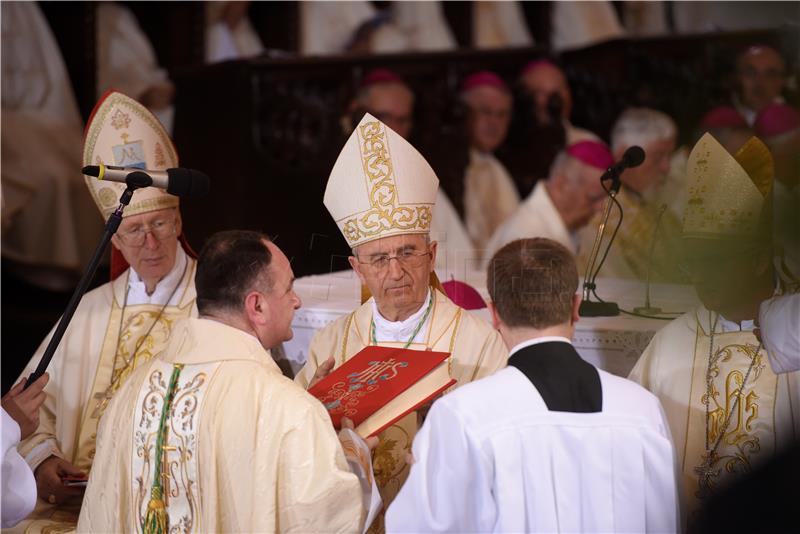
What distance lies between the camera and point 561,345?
272 centimetres

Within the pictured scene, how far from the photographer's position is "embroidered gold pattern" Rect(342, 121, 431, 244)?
3.52 meters

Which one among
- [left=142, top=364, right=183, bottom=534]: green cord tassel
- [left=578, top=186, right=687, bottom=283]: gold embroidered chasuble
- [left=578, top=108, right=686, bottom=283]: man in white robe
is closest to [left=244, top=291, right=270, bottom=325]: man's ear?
[left=142, top=364, right=183, bottom=534]: green cord tassel

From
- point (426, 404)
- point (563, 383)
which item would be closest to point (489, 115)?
point (426, 404)

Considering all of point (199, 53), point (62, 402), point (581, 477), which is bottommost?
point (62, 402)

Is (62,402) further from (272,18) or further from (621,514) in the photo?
(272,18)

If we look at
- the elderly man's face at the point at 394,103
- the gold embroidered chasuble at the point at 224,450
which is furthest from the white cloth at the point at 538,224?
the gold embroidered chasuble at the point at 224,450

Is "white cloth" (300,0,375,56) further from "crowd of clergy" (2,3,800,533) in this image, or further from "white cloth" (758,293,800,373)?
"white cloth" (758,293,800,373)

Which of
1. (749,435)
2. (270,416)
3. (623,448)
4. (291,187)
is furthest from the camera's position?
(291,187)

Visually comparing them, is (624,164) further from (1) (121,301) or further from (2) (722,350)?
(1) (121,301)

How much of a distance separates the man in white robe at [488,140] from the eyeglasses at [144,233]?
3.36m

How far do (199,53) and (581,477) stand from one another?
20.4 feet

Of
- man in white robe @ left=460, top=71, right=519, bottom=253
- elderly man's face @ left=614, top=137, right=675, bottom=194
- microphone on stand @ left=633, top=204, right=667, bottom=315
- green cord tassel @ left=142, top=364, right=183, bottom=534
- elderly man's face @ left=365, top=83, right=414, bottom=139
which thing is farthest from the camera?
man in white robe @ left=460, top=71, right=519, bottom=253

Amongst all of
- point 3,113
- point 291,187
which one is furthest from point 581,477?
point 3,113

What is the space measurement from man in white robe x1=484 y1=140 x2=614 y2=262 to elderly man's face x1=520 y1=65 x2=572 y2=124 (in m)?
1.24
